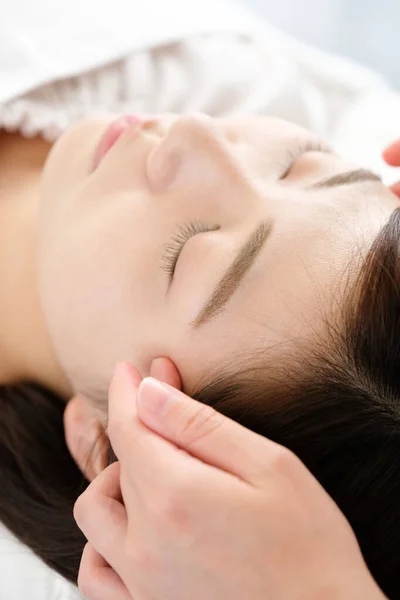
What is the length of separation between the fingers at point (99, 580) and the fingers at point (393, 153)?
0.64m

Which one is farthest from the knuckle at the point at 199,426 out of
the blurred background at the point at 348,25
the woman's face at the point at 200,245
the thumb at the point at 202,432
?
the blurred background at the point at 348,25

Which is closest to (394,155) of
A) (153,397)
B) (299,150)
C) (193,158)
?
(299,150)

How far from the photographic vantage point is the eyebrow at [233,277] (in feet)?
2.13

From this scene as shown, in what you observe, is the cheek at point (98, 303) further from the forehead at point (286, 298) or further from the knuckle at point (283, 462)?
the knuckle at point (283, 462)

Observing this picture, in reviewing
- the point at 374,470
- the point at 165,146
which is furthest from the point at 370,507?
the point at 165,146

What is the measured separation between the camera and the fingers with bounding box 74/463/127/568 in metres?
0.59

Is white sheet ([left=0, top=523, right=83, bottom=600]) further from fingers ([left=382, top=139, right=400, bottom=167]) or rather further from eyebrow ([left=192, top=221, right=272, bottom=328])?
fingers ([left=382, top=139, right=400, bottom=167])

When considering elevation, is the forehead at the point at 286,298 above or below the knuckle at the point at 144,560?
above

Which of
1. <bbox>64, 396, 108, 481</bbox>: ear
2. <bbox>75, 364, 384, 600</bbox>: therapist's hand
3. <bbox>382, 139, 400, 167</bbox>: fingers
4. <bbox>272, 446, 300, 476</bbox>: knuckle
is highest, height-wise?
<bbox>382, 139, 400, 167</bbox>: fingers

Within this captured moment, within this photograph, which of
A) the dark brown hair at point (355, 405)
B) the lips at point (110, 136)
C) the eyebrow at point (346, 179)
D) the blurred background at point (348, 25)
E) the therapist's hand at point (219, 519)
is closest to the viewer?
the therapist's hand at point (219, 519)

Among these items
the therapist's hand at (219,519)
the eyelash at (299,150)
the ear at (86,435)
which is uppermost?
the eyelash at (299,150)

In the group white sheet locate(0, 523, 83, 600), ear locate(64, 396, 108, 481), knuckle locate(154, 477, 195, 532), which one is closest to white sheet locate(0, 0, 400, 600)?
white sheet locate(0, 523, 83, 600)

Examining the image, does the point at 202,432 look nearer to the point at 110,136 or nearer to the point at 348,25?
the point at 110,136

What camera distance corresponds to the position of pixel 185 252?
0.69 meters
